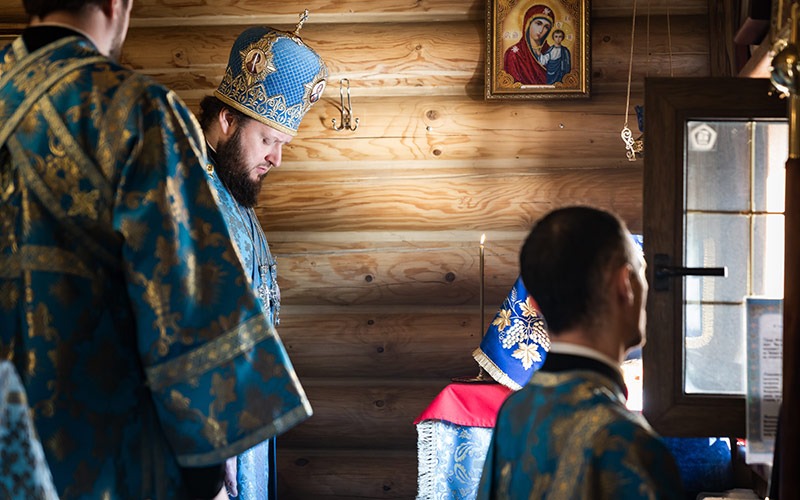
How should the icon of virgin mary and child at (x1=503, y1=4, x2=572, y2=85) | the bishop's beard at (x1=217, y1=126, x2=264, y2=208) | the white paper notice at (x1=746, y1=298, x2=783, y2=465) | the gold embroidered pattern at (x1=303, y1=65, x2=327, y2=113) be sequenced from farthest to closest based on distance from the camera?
the icon of virgin mary and child at (x1=503, y1=4, x2=572, y2=85)
the gold embroidered pattern at (x1=303, y1=65, x2=327, y2=113)
the bishop's beard at (x1=217, y1=126, x2=264, y2=208)
the white paper notice at (x1=746, y1=298, x2=783, y2=465)

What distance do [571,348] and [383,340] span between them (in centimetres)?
269

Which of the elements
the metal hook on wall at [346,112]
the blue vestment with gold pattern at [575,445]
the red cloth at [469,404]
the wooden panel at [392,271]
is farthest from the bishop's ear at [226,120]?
the blue vestment with gold pattern at [575,445]

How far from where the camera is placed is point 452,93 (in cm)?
407

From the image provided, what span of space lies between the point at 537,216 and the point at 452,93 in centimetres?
72

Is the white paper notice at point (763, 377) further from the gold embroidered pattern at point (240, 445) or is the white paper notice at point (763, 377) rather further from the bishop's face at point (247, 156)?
the bishop's face at point (247, 156)

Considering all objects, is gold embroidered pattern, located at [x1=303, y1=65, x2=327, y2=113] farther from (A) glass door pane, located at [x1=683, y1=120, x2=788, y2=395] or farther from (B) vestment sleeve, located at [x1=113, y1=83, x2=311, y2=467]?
(B) vestment sleeve, located at [x1=113, y1=83, x2=311, y2=467]

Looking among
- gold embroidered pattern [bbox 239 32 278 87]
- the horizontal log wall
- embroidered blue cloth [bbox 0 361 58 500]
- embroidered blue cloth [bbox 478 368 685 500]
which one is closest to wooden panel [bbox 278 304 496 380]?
the horizontal log wall

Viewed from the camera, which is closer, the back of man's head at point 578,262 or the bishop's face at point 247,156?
the back of man's head at point 578,262

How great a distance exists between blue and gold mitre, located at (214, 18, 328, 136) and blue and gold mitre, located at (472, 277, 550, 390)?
1088 mm

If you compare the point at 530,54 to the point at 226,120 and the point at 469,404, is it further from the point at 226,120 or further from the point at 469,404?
the point at 469,404

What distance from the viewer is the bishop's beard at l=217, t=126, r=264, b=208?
286 centimetres

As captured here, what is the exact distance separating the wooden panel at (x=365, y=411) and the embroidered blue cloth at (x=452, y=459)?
0.77 m

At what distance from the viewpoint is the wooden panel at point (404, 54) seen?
395 centimetres

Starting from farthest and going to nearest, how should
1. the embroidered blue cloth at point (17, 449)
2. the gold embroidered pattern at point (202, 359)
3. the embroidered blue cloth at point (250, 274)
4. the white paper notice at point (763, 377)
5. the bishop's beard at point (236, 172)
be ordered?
the bishop's beard at point (236, 172) < the embroidered blue cloth at point (250, 274) < the white paper notice at point (763, 377) < the gold embroidered pattern at point (202, 359) < the embroidered blue cloth at point (17, 449)
